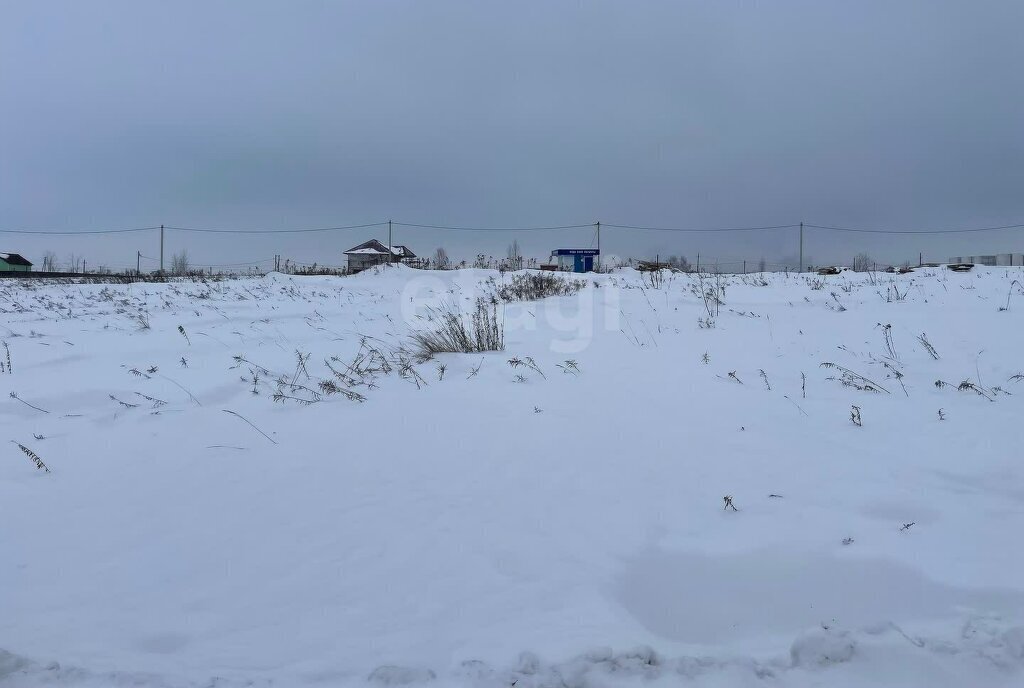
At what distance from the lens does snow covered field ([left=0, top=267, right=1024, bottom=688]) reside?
1270 mm

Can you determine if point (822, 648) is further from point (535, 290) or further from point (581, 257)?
point (581, 257)

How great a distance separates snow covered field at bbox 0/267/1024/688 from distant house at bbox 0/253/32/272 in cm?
5902

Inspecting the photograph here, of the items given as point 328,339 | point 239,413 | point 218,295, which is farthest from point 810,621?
point 218,295

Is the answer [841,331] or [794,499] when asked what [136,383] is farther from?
[841,331]

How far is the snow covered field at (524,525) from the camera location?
1270 millimetres

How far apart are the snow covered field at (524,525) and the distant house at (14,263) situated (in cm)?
5902

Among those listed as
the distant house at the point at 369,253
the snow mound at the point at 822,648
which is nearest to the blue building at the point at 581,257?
the distant house at the point at 369,253

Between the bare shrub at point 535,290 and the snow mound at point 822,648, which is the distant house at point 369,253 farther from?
the snow mound at point 822,648

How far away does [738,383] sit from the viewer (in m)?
3.53

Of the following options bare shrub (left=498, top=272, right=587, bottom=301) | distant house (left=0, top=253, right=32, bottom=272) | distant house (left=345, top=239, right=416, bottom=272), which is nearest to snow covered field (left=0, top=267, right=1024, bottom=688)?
bare shrub (left=498, top=272, right=587, bottom=301)

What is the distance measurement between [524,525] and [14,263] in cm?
6916

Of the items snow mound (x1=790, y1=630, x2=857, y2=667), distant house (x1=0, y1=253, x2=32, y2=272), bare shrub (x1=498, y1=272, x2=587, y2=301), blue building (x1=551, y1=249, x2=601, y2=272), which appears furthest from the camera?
distant house (x1=0, y1=253, x2=32, y2=272)

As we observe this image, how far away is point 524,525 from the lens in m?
1.87

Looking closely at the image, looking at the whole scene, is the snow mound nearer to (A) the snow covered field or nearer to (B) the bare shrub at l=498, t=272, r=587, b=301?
(A) the snow covered field
